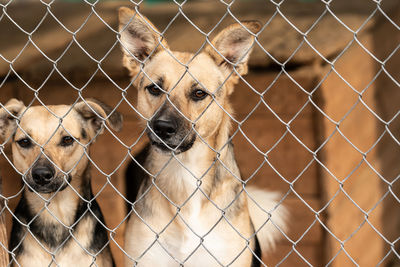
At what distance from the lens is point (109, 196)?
5445mm

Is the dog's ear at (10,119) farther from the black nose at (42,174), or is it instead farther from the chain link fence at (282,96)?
the black nose at (42,174)

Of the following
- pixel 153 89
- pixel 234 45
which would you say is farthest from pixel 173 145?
pixel 234 45

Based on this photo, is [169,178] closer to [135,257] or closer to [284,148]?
[135,257]

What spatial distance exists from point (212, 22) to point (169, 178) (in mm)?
2012

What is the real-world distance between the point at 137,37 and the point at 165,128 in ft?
2.20

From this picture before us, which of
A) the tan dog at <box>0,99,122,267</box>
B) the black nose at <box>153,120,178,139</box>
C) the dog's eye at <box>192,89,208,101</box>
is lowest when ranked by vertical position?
the tan dog at <box>0,99,122,267</box>

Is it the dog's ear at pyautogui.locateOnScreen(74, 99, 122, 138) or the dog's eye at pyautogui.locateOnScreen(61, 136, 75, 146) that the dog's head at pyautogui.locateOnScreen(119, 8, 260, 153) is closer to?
the dog's ear at pyautogui.locateOnScreen(74, 99, 122, 138)

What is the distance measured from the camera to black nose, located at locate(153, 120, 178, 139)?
Answer: 286cm

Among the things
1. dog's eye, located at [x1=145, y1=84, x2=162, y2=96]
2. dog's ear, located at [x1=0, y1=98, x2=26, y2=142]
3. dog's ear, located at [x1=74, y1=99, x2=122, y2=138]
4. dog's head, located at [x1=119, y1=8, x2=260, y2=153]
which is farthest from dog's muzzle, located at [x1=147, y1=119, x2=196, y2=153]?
dog's ear, located at [x1=0, y1=98, x2=26, y2=142]

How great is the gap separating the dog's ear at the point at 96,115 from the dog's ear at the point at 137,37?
302 mm

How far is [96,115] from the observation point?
11.8 ft

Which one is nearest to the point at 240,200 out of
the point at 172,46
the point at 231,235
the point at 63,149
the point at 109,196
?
the point at 231,235

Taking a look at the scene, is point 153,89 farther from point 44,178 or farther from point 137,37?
point 44,178

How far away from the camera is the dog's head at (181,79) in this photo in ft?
9.59
